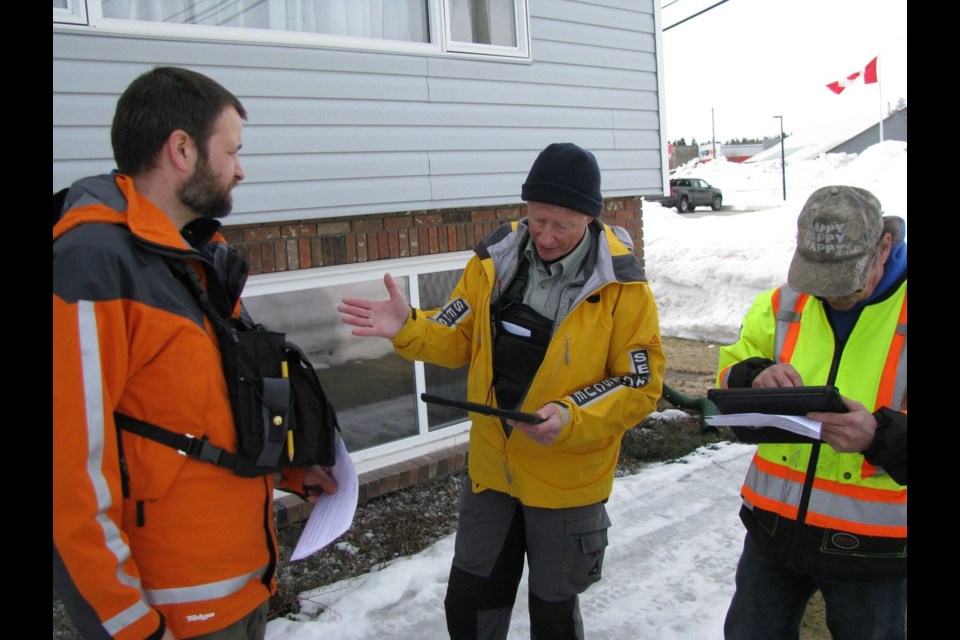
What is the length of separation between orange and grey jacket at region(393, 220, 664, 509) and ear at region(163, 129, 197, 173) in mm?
1027

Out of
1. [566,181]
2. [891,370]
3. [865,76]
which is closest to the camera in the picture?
[891,370]

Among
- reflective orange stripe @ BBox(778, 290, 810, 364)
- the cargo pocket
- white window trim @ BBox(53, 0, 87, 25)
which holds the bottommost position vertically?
the cargo pocket

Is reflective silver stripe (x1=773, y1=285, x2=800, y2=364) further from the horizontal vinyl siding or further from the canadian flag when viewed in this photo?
the canadian flag

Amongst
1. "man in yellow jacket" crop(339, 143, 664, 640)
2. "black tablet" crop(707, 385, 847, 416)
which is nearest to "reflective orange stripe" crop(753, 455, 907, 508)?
"black tablet" crop(707, 385, 847, 416)

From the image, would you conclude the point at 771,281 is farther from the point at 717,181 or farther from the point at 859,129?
the point at 859,129

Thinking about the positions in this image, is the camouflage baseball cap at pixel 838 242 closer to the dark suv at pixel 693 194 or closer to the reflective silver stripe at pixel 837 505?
the reflective silver stripe at pixel 837 505

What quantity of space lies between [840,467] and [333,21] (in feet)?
12.1

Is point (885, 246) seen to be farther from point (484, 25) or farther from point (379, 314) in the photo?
point (484, 25)

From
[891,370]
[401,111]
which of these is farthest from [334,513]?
[401,111]

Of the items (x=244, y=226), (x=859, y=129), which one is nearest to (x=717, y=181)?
(x=859, y=129)

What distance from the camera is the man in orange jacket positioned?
144 centimetres

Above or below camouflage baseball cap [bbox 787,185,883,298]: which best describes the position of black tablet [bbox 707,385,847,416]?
below

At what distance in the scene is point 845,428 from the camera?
6.24ft

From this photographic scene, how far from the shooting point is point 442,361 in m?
2.71
